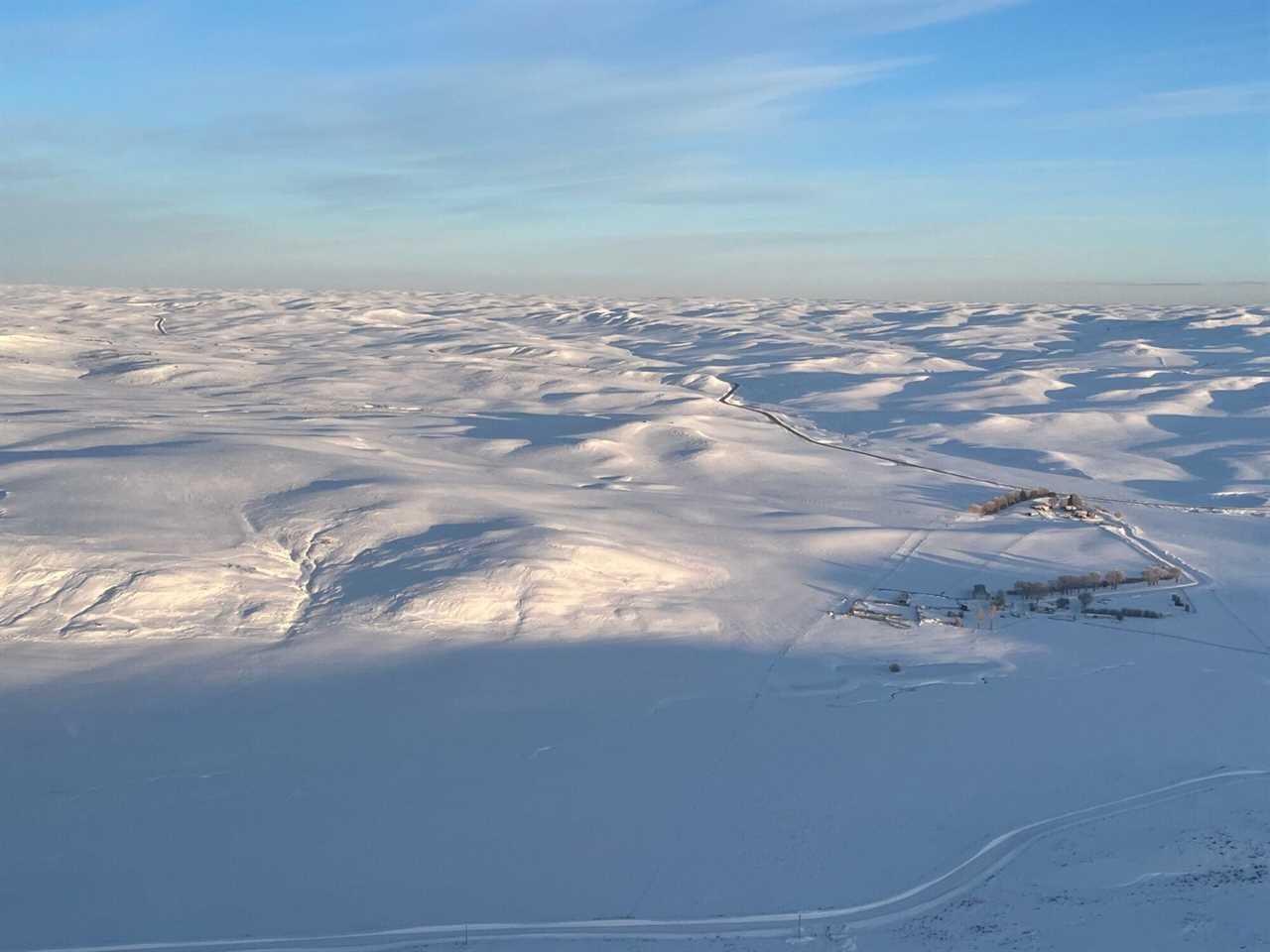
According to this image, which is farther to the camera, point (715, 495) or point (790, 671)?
point (715, 495)

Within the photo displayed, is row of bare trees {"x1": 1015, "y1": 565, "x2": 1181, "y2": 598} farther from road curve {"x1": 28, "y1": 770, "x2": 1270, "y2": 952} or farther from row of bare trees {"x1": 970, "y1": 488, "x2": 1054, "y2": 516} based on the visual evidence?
road curve {"x1": 28, "y1": 770, "x2": 1270, "y2": 952}

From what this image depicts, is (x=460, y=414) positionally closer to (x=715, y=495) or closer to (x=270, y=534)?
(x=715, y=495)

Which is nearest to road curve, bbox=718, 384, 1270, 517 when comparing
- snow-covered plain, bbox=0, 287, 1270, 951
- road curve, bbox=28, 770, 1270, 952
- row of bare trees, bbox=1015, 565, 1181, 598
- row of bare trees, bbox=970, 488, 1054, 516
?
snow-covered plain, bbox=0, 287, 1270, 951

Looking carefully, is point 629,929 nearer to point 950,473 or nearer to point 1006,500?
point 1006,500

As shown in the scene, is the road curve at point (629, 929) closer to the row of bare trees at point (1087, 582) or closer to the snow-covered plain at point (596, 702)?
the snow-covered plain at point (596, 702)

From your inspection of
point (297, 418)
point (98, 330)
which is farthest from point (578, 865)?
point (98, 330)
